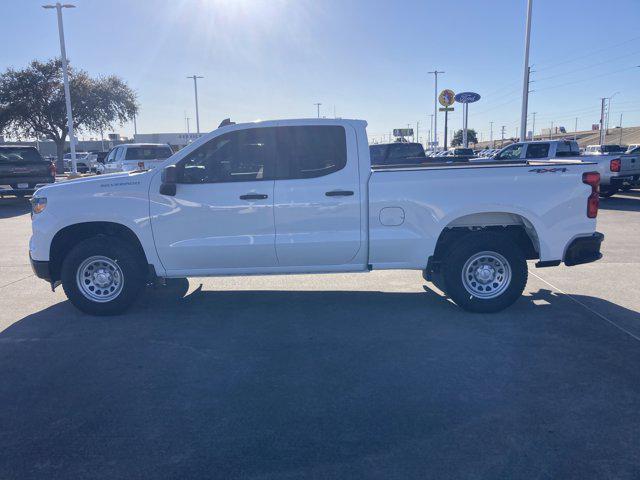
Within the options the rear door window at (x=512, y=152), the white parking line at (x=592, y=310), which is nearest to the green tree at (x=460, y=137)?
the rear door window at (x=512, y=152)

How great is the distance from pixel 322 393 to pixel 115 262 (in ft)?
10.2

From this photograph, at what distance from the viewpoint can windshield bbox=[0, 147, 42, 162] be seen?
18719 millimetres

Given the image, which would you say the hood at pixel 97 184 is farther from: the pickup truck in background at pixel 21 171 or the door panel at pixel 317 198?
the pickup truck in background at pixel 21 171

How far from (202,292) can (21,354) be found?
8.32 feet

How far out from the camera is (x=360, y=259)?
6.04m

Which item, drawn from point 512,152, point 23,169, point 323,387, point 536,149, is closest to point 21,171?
point 23,169

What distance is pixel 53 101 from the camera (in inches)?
1513

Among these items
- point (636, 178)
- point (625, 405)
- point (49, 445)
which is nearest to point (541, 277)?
point (625, 405)

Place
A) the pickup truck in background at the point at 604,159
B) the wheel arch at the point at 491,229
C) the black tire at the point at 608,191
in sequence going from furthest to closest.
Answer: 1. the black tire at the point at 608,191
2. the pickup truck in background at the point at 604,159
3. the wheel arch at the point at 491,229

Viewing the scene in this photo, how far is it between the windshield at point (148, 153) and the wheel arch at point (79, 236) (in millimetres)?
14108

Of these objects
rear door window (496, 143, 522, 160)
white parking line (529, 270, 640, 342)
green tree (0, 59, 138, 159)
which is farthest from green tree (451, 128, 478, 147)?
white parking line (529, 270, 640, 342)

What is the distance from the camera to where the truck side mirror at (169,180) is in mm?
5699

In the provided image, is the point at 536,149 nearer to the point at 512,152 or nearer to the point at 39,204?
the point at 512,152

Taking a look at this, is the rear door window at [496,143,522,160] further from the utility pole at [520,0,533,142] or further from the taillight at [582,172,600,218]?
the taillight at [582,172,600,218]
